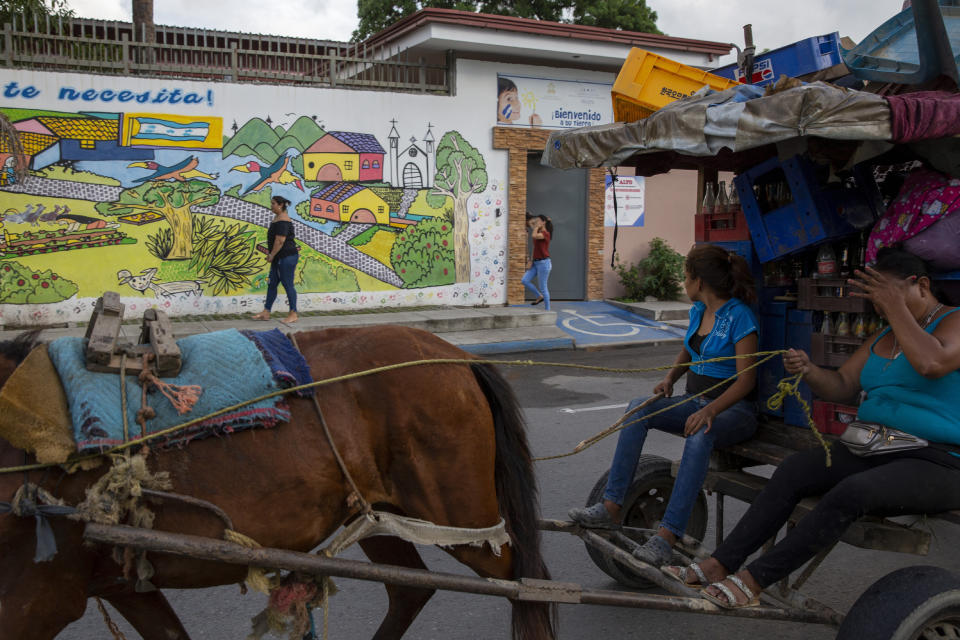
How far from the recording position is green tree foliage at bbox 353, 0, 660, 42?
2373 cm

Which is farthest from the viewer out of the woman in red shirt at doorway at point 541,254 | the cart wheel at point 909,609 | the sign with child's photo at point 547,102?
the sign with child's photo at point 547,102

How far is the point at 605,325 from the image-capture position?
41.0 feet

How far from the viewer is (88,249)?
10.9 metres

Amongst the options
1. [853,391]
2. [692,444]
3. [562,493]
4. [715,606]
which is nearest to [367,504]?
[715,606]

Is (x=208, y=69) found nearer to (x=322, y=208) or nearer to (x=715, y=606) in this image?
(x=322, y=208)

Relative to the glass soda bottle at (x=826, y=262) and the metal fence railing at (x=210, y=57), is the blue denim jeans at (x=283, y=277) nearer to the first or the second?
the metal fence railing at (x=210, y=57)

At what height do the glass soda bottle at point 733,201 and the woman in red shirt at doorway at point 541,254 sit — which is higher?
the glass soda bottle at point 733,201

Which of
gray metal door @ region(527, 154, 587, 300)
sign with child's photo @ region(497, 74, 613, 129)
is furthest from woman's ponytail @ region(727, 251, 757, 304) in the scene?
gray metal door @ region(527, 154, 587, 300)

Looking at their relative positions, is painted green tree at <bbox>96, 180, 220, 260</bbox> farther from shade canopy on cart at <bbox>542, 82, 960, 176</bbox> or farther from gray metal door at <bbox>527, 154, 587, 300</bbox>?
shade canopy on cart at <bbox>542, 82, 960, 176</bbox>

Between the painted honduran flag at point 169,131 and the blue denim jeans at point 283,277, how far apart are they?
2.25m

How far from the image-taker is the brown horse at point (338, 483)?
222cm

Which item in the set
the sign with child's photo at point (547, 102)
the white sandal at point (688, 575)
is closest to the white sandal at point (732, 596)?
the white sandal at point (688, 575)

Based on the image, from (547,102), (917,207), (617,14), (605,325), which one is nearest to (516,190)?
(547,102)

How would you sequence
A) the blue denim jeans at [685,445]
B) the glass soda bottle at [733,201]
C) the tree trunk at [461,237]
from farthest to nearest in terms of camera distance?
1. the tree trunk at [461,237]
2. the glass soda bottle at [733,201]
3. the blue denim jeans at [685,445]
